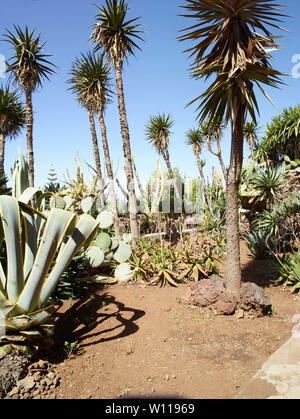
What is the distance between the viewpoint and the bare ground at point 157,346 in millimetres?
2891

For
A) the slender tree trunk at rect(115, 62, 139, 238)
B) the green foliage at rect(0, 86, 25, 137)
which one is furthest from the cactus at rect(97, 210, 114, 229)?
the green foliage at rect(0, 86, 25, 137)

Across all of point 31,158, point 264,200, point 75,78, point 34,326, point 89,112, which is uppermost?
point 75,78

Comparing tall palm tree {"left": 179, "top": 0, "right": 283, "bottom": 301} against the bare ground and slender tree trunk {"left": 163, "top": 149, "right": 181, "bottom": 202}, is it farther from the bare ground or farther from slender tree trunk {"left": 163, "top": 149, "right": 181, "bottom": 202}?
slender tree trunk {"left": 163, "top": 149, "right": 181, "bottom": 202}

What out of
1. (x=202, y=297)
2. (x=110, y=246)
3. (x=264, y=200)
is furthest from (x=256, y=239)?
(x=110, y=246)

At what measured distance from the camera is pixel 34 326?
297 centimetres

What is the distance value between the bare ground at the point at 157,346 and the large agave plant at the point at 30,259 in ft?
2.43

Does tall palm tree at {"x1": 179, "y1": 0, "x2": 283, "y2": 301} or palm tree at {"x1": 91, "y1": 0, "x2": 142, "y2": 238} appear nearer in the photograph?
tall palm tree at {"x1": 179, "y1": 0, "x2": 283, "y2": 301}

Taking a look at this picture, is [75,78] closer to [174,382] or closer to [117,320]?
[117,320]

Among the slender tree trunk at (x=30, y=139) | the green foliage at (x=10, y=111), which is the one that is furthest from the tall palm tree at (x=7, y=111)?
the slender tree trunk at (x=30, y=139)

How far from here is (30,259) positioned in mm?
3117

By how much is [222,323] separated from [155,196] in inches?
314

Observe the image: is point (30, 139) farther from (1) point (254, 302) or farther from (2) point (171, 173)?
(1) point (254, 302)

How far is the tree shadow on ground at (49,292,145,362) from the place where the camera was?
3721 millimetres

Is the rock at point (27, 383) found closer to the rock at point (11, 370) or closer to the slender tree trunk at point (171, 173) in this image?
the rock at point (11, 370)
